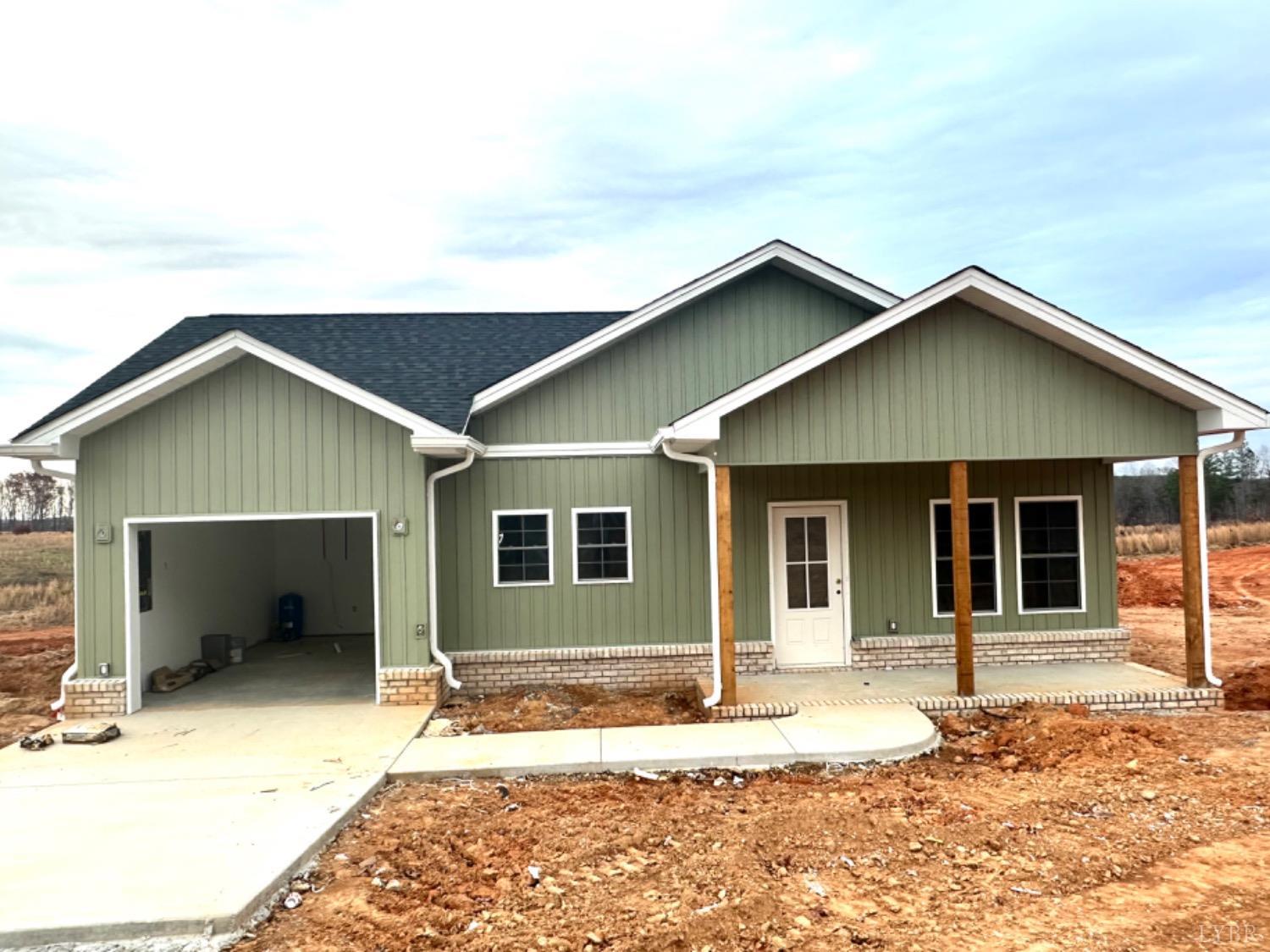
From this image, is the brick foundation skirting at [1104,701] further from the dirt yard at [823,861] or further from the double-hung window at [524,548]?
the double-hung window at [524,548]

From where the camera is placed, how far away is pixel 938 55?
12.6 metres

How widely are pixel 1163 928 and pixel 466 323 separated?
11450 millimetres

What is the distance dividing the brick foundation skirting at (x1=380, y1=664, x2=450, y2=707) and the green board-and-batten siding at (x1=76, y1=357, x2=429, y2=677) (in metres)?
0.13

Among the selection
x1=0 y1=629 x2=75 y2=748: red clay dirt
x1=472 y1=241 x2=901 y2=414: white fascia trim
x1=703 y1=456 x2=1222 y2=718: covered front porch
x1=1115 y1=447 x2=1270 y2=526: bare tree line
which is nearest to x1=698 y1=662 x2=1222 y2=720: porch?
x1=703 y1=456 x2=1222 y2=718: covered front porch

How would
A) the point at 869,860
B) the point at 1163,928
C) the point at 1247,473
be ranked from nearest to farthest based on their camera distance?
1. the point at 1163,928
2. the point at 869,860
3. the point at 1247,473

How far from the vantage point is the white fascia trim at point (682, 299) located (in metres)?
9.59

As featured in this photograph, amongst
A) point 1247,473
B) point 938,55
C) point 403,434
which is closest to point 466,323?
point 403,434

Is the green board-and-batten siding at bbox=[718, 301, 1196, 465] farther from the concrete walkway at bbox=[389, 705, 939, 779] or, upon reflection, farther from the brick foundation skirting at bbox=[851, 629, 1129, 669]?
the brick foundation skirting at bbox=[851, 629, 1129, 669]

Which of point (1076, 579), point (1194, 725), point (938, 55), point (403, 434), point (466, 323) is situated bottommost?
point (1194, 725)

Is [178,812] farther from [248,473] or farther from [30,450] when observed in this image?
[30,450]

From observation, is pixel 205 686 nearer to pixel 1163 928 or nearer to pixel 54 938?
pixel 54 938

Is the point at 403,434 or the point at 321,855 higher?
the point at 403,434

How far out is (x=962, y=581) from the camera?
27.3 feet

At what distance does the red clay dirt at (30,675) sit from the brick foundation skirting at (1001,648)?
32.0ft
